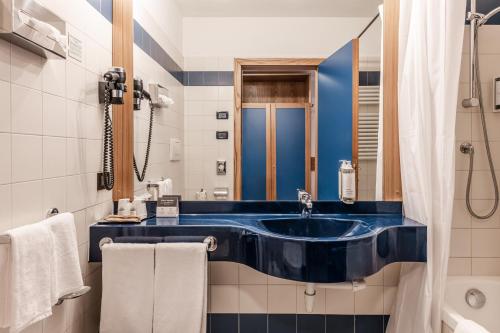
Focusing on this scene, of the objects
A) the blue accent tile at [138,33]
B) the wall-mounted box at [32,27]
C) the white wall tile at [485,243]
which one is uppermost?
the blue accent tile at [138,33]

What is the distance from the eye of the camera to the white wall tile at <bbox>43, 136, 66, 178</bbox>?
1245mm

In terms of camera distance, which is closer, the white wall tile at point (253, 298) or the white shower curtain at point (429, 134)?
the white shower curtain at point (429, 134)

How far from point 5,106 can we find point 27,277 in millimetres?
486

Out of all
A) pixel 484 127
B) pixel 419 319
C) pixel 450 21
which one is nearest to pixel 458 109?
pixel 484 127

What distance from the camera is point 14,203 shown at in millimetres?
1086

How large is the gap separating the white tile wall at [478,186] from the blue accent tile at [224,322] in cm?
117

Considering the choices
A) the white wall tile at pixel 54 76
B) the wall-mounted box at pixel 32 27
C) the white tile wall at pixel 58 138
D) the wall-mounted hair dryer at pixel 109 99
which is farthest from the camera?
the wall-mounted hair dryer at pixel 109 99

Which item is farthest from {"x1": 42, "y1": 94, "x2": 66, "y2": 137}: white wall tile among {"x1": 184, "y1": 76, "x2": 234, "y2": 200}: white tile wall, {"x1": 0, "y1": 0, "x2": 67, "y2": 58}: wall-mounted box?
{"x1": 184, "y1": 76, "x2": 234, "y2": 200}: white tile wall

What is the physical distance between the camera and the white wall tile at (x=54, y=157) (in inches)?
49.0

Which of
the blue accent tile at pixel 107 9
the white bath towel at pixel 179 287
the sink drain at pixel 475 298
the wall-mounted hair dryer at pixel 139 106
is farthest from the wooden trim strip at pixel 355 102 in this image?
the blue accent tile at pixel 107 9

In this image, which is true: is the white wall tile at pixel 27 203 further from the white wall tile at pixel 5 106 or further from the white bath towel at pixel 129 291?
the white bath towel at pixel 129 291

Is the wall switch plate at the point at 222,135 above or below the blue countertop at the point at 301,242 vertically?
above

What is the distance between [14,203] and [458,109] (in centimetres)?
202

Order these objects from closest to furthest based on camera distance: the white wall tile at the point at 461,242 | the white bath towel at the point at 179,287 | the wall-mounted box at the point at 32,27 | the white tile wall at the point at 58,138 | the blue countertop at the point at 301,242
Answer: the wall-mounted box at the point at 32,27 → the white tile wall at the point at 58,138 → the blue countertop at the point at 301,242 → the white bath towel at the point at 179,287 → the white wall tile at the point at 461,242
